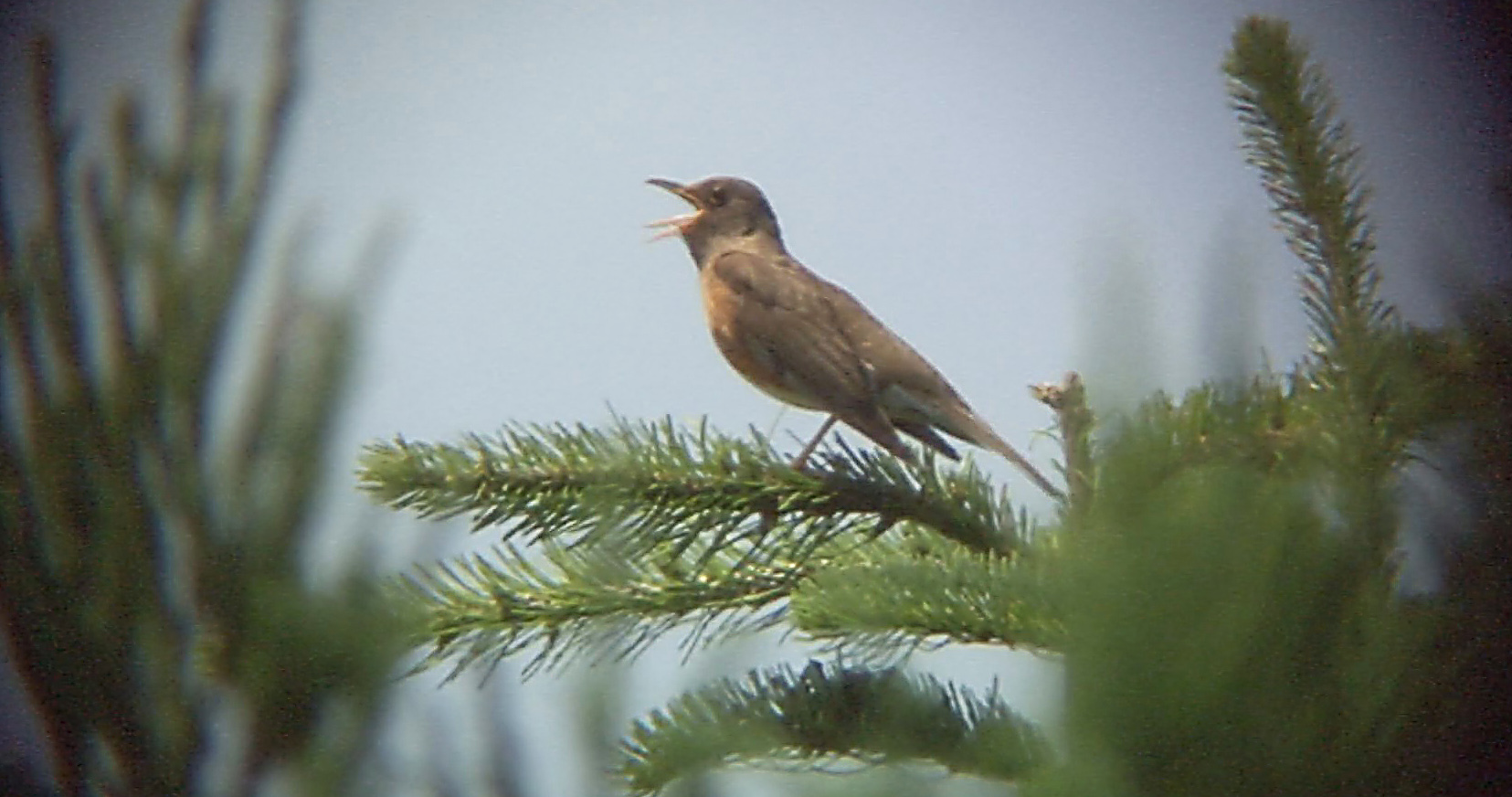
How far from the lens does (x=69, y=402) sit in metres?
0.72

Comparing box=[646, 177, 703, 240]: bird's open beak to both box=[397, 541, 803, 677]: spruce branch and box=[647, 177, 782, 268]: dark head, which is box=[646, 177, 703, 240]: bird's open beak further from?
box=[397, 541, 803, 677]: spruce branch

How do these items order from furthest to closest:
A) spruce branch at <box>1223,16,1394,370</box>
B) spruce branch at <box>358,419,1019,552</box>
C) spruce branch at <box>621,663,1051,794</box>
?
spruce branch at <box>358,419,1019,552</box> < spruce branch at <box>1223,16,1394,370</box> < spruce branch at <box>621,663,1051,794</box>

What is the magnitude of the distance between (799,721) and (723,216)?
2.72 m

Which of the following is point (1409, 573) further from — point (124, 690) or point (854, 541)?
point (854, 541)

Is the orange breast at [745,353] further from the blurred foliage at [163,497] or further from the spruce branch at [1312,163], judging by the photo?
the blurred foliage at [163,497]

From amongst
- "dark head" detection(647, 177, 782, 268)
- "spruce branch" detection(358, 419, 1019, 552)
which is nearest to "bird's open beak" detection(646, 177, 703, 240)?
"dark head" detection(647, 177, 782, 268)

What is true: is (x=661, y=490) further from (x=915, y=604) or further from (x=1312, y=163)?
(x=1312, y=163)

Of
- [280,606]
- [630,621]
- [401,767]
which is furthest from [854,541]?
[280,606]

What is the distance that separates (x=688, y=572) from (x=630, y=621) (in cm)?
12

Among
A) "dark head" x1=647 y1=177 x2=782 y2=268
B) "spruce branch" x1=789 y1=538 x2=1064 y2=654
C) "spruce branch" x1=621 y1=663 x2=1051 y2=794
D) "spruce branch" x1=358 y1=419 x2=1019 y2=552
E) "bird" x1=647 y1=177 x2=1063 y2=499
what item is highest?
"dark head" x1=647 y1=177 x2=782 y2=268

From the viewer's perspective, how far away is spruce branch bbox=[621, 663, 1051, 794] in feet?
2.92

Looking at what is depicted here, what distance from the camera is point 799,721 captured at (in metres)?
1.01

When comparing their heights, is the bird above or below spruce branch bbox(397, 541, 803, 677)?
above

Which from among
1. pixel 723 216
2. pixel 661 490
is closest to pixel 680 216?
pixel 723 216
